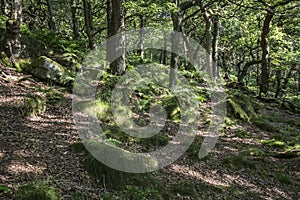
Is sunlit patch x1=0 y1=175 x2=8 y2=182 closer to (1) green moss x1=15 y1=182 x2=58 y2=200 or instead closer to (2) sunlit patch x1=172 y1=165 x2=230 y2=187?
(1) green moss x1=15 y1=182 x2=58 y2=200

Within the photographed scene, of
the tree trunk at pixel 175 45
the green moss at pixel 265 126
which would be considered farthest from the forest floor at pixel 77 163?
the tree trunk at pixel 175 45

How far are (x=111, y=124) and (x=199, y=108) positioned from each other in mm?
4839

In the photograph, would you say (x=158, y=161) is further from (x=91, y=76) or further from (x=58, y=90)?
(x=91, y=76)

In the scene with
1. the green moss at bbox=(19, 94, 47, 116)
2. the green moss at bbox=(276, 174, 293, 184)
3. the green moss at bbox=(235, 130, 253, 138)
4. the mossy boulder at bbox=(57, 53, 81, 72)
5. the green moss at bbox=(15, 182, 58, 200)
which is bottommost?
the green moss at bbox=(276, 174, 293, 184)

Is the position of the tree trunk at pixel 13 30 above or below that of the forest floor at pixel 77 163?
above

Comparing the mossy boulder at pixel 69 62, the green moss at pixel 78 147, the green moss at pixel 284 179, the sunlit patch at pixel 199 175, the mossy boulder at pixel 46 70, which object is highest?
the mossy boulder at pixel 69 62

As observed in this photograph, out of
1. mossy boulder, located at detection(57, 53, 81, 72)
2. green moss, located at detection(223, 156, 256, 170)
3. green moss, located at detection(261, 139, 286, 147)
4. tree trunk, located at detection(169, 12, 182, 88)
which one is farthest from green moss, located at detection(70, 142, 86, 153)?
tree trunk, located at detection(169, 12, 182, 88)

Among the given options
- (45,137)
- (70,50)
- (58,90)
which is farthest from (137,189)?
(70,50)

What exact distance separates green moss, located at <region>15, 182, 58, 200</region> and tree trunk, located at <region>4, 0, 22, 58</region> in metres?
7.23

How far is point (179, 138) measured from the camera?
804cm

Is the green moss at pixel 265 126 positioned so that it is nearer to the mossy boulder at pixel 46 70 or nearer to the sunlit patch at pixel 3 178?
the mossy boulder at pixel 46 70

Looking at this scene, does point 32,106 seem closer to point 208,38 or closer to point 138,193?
point 138,193

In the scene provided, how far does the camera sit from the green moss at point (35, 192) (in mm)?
3461

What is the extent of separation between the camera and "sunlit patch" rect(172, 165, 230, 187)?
241 inches
